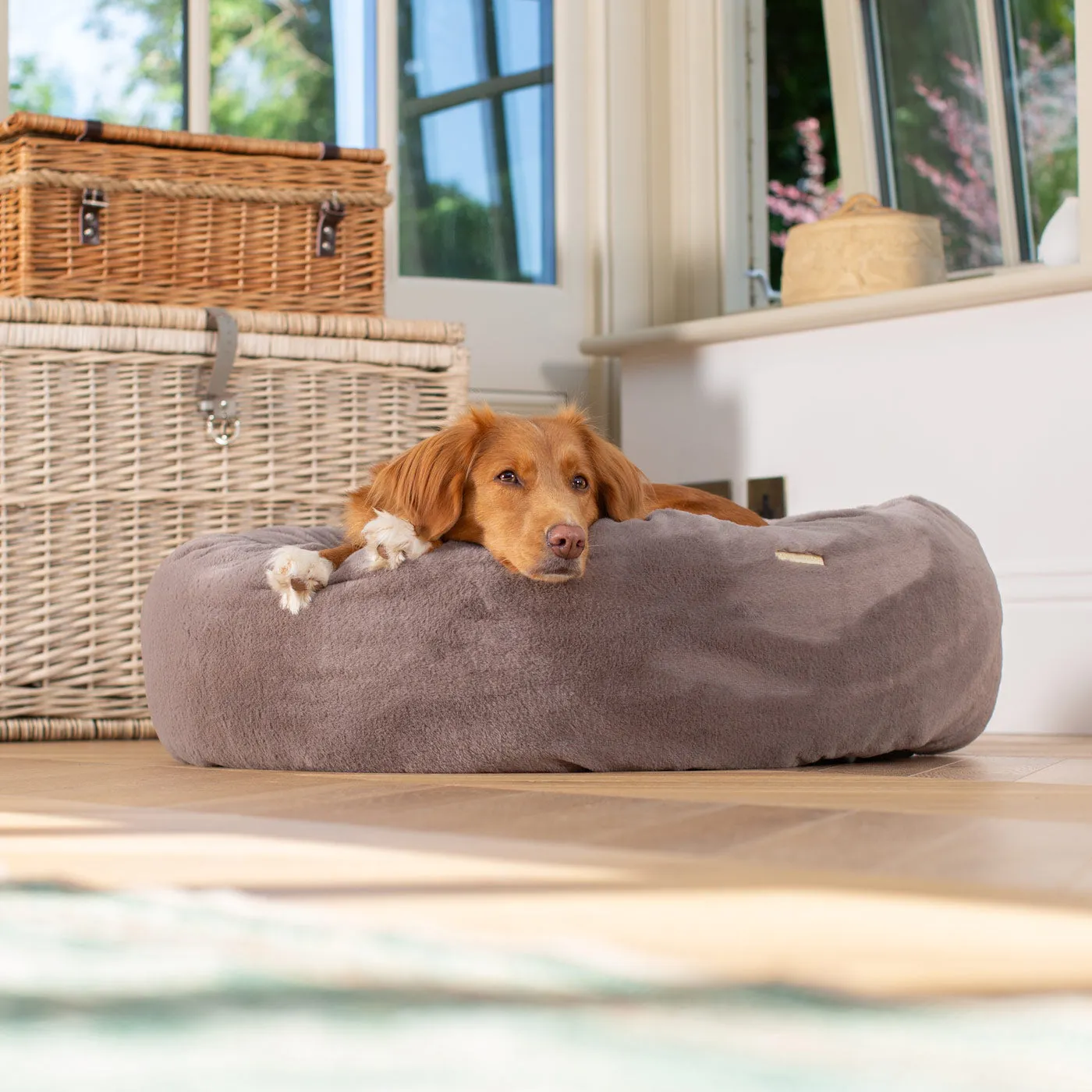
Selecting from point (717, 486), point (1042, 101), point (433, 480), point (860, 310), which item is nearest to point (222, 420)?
point (433, 480)

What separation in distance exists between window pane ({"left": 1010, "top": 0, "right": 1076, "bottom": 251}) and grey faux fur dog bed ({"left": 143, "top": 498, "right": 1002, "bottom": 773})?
1.36 metres

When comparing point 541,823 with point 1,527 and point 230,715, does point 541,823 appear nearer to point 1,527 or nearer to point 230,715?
point 230,715

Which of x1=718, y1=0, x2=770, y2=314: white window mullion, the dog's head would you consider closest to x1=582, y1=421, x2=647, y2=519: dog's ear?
the dog's head

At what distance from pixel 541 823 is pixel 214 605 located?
0.85 meters

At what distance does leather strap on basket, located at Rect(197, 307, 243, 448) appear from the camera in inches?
102

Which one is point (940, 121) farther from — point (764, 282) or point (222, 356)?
point (222, 356)

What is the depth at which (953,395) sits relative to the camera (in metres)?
Result: 2.84

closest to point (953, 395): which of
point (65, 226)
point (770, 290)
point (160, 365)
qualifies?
point (770, 290)

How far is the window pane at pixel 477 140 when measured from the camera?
339 centimetres

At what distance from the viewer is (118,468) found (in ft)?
8.44

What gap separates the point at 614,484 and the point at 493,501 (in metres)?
0.20

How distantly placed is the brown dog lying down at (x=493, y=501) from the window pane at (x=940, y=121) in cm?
144

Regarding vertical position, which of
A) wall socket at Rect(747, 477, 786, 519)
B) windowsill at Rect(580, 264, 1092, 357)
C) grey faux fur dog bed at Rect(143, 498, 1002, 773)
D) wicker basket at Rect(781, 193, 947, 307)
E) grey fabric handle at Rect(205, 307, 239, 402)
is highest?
wicker basket at Rect(781, 193, 947, 307)

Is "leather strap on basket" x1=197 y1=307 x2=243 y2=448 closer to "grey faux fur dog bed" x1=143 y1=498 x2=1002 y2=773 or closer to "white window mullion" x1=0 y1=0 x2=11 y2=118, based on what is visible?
"grey faux fur dog bed" x1=143 y1=498 x2=1002 y2=773
